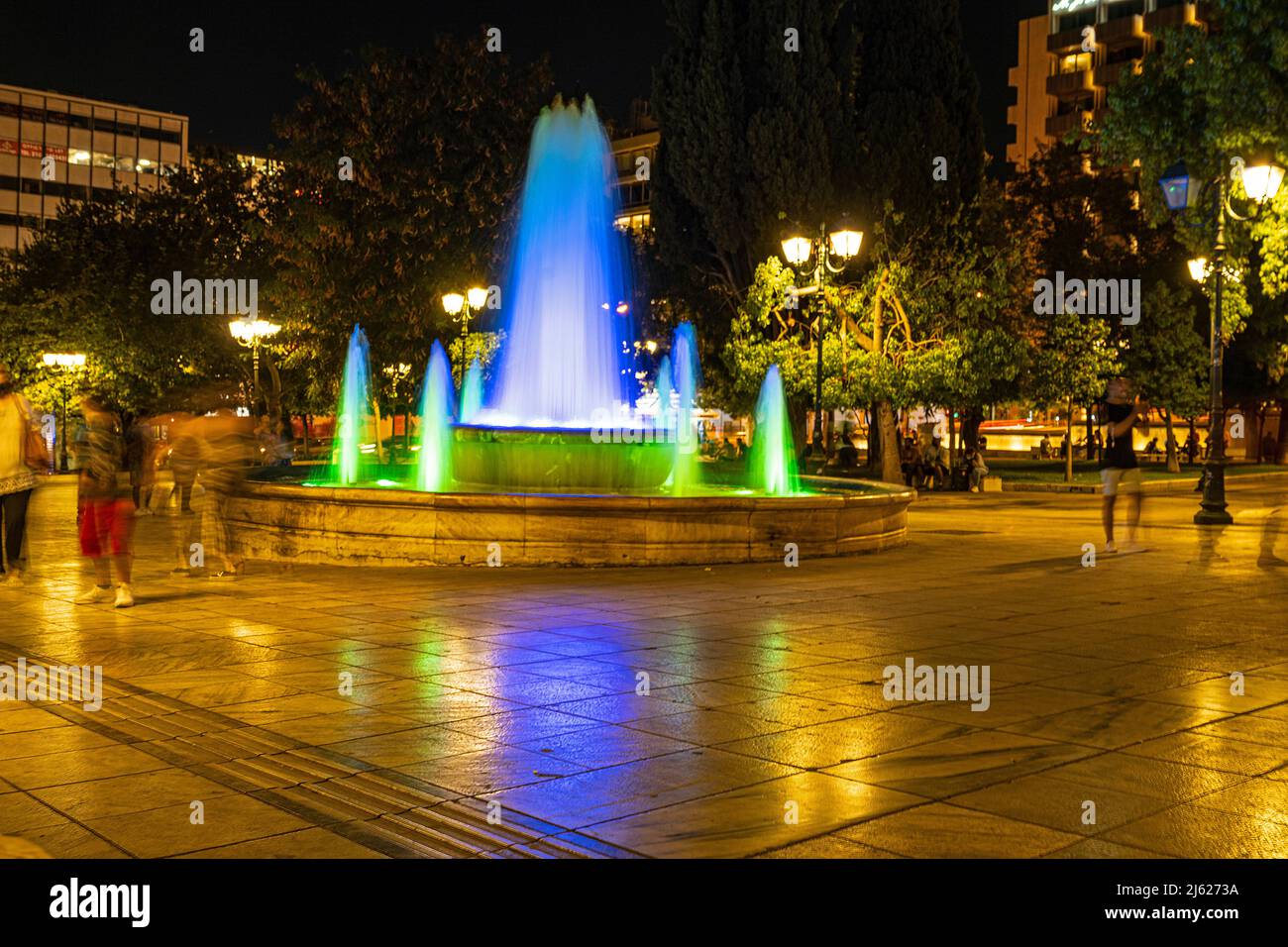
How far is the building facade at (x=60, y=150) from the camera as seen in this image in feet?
325

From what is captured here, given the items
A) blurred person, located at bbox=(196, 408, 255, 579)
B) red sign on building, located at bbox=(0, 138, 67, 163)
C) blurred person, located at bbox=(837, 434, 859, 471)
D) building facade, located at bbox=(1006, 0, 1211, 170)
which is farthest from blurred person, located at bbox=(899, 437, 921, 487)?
Result: red sign on building, located at bbox=(0, 138, 67, 163)

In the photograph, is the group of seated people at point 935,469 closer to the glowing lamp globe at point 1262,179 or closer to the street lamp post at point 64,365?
the glowing lamp globe at point 1262,179

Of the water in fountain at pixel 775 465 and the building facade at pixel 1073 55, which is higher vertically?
the building facade at pixel 1073 55

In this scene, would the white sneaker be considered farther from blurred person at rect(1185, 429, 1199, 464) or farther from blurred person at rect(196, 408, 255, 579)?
blurred person at rect(1185, 429, 1199, 464)

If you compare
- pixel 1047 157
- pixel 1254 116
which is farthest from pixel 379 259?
pixel 1047 157

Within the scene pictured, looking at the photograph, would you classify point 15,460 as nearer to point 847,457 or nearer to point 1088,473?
point 847,457

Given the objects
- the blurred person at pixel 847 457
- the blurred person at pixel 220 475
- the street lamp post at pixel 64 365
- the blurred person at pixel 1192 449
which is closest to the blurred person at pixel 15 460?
the blurred person at pixel 220 475

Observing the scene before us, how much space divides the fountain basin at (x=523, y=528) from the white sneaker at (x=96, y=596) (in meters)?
1.81

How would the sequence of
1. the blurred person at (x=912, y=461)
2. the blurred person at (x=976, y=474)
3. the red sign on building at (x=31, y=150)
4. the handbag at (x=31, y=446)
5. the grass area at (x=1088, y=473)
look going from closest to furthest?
the handbag at (x=31, y=446), the blurred person at (x=976, y=474), the blurred person at (x=912, y=461), the grass area at (x=1088, y=473), the red sign on building at (x=31, y=150)

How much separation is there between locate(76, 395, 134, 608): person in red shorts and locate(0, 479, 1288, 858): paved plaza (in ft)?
1.56

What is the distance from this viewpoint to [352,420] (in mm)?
25062

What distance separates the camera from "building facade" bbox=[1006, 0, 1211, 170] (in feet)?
293

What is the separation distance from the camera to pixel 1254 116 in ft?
63.3
